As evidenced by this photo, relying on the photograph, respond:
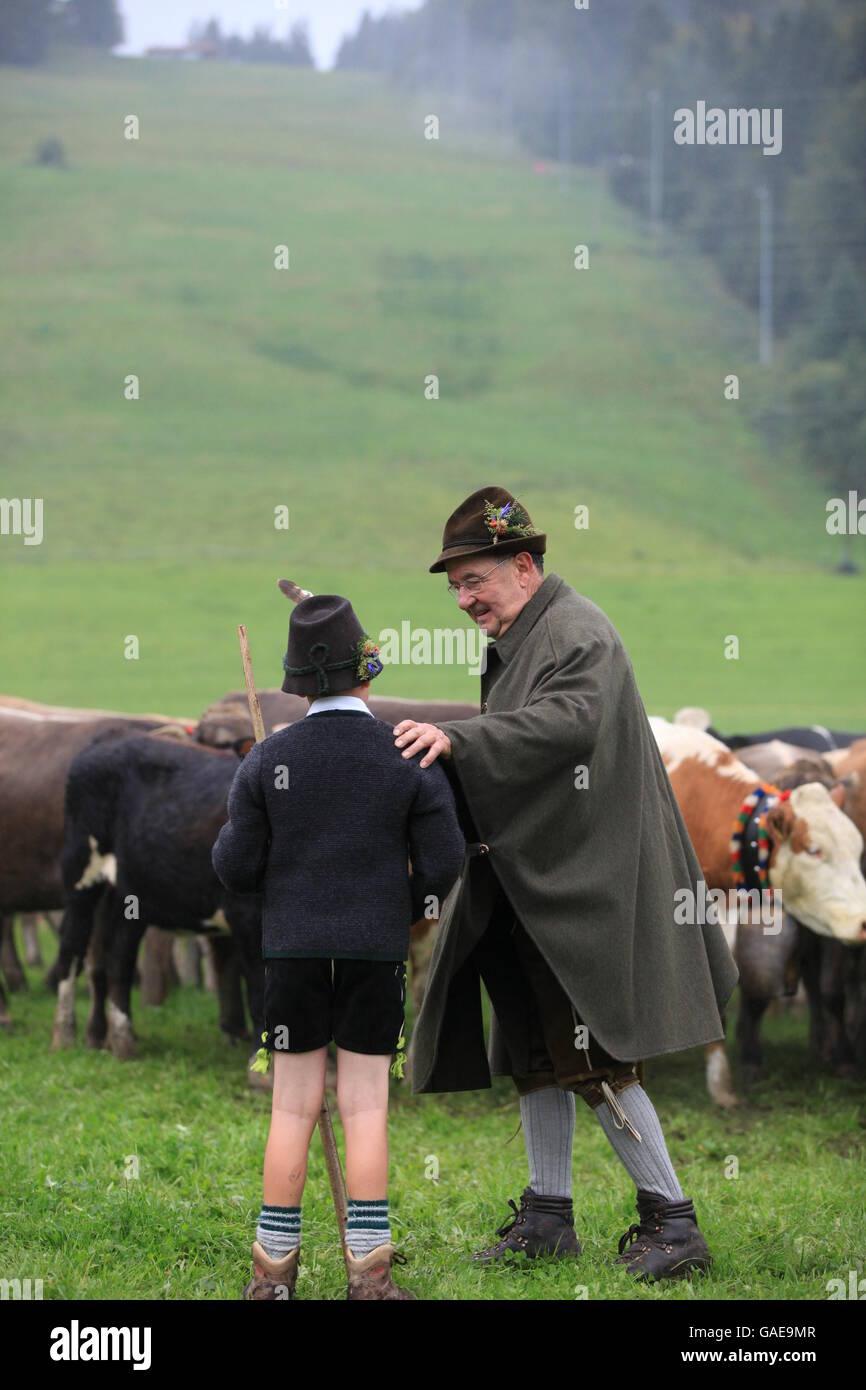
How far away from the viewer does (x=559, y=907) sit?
4711mm

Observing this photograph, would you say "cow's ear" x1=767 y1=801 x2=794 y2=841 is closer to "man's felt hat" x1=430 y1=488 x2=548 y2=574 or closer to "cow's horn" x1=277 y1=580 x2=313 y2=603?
"man's felt hat" x1=430 y1=488 x2=548 y2=574

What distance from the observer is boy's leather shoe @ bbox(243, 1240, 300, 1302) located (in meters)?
4.35

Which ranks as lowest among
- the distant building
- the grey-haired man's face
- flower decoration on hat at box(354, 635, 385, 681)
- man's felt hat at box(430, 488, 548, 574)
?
flower decoration on hat at box(354, 635, 385, 681)

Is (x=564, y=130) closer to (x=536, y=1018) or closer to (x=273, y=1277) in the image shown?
(x=536, y=1018)

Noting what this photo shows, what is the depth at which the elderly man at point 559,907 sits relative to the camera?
4.67 m

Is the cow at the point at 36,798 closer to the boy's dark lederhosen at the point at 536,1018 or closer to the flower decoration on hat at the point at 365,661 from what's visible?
the boy's dark lederhosen at the point at 536,1018

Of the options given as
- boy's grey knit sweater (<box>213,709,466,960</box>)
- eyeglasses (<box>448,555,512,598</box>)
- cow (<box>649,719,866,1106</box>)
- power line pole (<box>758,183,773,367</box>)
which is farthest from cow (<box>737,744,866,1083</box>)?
power line pole (<box>758,183,773,367</box>)

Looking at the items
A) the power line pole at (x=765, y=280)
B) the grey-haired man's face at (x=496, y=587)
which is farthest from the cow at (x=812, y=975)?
the power line pole at (x=765, y=280)

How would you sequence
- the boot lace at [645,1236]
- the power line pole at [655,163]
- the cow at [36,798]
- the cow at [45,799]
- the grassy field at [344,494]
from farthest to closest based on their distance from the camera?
the power line pole at [655,163], the cow at [36,798], the cow at [45,799], the grassy field at [344,494], the boot lace at [645,1236]

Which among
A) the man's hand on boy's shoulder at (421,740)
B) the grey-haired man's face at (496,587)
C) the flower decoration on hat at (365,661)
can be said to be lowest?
the man's hand on boy's shoulder at (421,740)

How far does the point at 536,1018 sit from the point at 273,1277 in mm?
1078

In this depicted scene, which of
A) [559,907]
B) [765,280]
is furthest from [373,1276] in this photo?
[765,280]

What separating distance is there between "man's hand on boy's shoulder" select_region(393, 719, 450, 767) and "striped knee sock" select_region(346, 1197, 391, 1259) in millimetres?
1135
